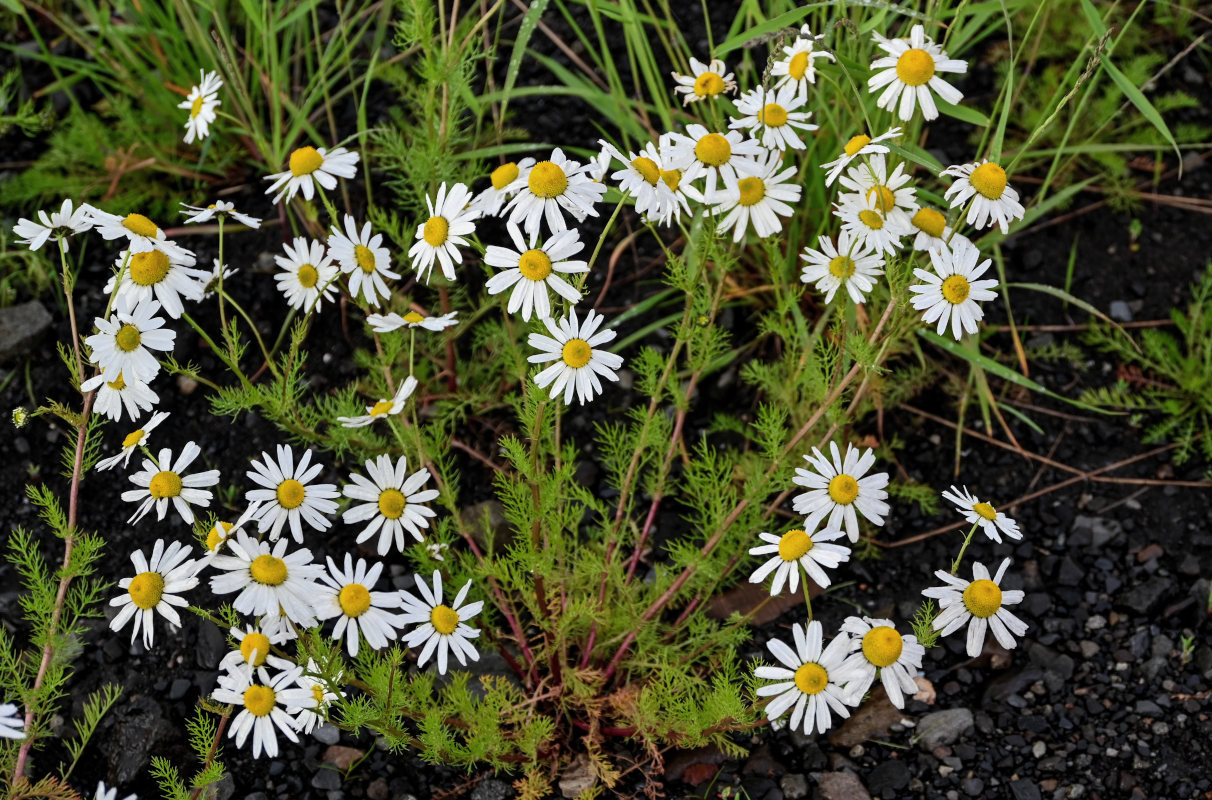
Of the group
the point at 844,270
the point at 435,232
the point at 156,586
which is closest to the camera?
the point at 156,586

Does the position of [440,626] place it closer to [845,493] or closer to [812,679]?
[812,679]

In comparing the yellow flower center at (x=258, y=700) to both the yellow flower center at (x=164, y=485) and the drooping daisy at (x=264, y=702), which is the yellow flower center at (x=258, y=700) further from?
the yellow flower center at (x=164, y=485)

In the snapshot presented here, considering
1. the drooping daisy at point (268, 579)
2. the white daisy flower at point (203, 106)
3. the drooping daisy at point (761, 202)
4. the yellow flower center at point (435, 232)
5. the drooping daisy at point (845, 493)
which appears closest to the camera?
the drooping daisy at point (268, 579)

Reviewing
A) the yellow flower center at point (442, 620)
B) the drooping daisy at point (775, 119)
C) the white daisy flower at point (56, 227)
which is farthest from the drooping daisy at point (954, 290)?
the white daisy flower at point (56, 227)

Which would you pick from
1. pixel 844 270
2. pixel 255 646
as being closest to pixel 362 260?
pixel 255 646

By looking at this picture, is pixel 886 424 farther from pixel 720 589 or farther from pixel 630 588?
pixel 630 588

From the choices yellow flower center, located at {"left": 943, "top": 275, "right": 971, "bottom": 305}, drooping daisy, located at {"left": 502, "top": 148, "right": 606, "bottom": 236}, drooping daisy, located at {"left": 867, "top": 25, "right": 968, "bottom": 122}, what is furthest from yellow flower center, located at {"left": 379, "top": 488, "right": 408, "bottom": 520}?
drooping daisy, located at {"left": 867, "top": 25, "right": 968, "bottom": 122}

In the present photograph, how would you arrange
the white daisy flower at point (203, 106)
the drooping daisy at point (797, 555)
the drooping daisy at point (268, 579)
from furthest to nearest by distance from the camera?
the white daisy flower at point (203, 106) → the drooping daisy at point (797, 555) → the drooping daisy at point (268, 579)
